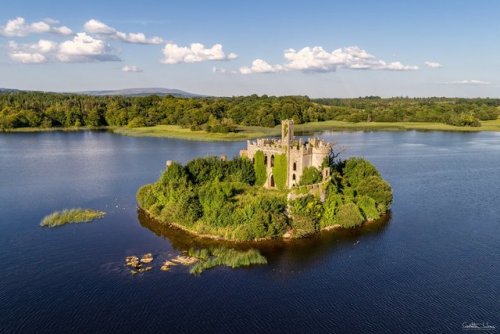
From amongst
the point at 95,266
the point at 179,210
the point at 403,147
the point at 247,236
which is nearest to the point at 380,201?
the point at 247,236

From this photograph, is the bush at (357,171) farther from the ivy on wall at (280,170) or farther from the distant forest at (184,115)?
the distant forest at (184,115)

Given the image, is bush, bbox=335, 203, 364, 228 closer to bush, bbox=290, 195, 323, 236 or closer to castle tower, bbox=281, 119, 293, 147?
bush, bbox=290, 195, 323, 236

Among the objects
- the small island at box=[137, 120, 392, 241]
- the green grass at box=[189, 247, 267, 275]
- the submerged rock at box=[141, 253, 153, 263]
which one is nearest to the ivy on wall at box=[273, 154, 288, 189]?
the small island at box=[137, 120, 392, 241]

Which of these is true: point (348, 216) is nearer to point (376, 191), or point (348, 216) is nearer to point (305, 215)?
point (305, 215)

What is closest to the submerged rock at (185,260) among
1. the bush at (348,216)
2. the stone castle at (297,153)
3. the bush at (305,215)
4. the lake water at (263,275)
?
the lake water at (263,275)

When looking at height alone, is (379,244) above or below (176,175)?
below

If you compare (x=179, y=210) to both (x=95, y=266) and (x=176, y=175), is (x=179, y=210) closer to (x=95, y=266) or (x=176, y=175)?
(x=176, y=175)

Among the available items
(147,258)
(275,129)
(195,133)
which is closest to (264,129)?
(275,129)
